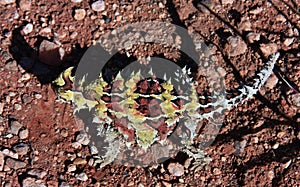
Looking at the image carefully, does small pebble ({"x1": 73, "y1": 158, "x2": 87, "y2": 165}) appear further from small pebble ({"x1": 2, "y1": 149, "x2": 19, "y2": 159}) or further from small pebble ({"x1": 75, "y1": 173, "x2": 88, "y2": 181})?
small pebble ({"x1": 2, "y1": 149, "x2": 19, "y2": 159})

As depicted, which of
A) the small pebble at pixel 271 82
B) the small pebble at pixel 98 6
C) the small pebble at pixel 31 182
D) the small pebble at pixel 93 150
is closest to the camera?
the small pebble at pixel 31 182

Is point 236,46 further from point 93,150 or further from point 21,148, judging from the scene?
point 21,148

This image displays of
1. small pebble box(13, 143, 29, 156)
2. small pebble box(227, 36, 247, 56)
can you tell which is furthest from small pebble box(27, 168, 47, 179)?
small pebble box(227, 36, 247, 56)

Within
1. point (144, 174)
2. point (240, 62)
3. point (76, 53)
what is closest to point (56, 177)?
point (144, 174)

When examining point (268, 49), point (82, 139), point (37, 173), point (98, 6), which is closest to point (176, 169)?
point (82, 139)

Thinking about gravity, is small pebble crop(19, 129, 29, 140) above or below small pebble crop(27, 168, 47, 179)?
above

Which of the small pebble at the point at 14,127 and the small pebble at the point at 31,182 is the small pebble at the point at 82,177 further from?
the small pebble at the point at 14,127

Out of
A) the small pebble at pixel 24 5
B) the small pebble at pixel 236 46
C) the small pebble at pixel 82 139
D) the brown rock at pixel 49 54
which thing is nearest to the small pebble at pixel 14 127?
the small pebble at pixel 82 139

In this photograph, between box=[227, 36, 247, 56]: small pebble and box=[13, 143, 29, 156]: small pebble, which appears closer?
box=[13, 143, 29, 156]: small pebble
